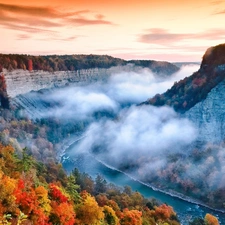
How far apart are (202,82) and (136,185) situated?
30.3 meters

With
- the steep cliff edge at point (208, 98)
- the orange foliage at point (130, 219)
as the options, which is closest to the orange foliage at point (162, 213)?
the orange foliage at point (130, 219)

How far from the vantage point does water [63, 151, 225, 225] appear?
6019cm

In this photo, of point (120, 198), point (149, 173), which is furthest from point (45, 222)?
point (149, 173)

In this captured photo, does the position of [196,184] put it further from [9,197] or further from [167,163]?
[9,197]

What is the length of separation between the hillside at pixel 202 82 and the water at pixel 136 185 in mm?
24363

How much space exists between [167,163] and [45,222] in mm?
61231

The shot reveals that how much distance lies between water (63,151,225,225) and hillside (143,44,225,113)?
24.4 m

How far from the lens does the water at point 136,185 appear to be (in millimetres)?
60188

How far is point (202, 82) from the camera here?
8750 centimetres

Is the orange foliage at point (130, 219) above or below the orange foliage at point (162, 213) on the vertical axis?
above

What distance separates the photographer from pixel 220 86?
81.1 m

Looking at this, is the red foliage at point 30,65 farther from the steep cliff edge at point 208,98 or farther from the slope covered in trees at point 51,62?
the steep cliff edge at point 208,98

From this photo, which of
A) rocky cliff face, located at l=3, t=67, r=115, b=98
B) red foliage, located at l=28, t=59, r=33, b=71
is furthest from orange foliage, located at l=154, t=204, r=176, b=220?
red foliage, located at l=28, t=59, r=33, b=71

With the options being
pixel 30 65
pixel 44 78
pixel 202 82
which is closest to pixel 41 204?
pixel 202 82
